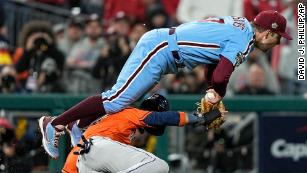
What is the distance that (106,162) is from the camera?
7527 millimetres

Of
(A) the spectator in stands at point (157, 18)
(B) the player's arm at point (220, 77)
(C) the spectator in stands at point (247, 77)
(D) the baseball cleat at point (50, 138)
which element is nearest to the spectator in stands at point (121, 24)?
(A) the spectator in stands at point (157, 18)

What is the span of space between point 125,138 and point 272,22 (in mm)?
1577

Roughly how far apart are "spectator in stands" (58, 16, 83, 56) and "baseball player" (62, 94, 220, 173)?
204 inches

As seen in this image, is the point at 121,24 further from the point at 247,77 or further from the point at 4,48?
the point at 247,77

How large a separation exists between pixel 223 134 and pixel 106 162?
13.2ft

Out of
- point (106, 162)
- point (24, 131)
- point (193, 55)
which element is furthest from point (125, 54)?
point (106, 162)

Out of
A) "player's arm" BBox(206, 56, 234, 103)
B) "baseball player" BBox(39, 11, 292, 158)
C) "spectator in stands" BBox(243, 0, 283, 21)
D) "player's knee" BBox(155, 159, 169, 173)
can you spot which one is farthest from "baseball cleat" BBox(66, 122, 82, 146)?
"spectator in stands" BBox(243, 0, 283, 21)

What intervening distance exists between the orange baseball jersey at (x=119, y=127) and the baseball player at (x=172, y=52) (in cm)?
27

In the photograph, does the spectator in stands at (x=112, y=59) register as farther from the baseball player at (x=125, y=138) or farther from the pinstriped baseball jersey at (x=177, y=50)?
the baseball player at (x=125, y=138)

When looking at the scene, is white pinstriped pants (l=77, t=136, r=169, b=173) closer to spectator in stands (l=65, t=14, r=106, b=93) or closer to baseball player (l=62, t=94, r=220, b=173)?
baseball player (l=62, t=94, r=220, b=173)

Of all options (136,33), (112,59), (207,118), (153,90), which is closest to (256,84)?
(153,90)

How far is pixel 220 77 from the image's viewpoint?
791 cm

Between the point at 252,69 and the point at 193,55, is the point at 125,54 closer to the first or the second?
the point at 252,69

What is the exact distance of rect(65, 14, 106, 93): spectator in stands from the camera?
1253 centimetres
